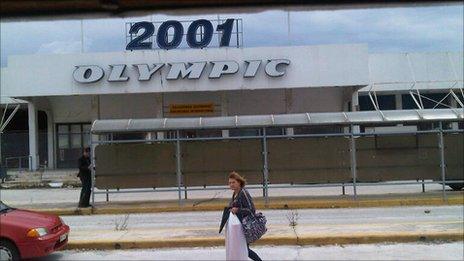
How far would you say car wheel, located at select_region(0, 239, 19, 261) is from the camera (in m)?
8.80

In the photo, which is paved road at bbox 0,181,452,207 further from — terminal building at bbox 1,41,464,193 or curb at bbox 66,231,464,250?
curb at bbox 66,231,464,250

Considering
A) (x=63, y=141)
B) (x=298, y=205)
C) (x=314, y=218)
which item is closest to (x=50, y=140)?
(x=63, y=141)

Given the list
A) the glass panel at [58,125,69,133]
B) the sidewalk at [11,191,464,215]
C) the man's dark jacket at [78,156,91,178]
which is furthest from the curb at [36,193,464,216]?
the glass panel at [58,125,69,133]

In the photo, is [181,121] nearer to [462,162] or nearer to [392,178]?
[392,178]

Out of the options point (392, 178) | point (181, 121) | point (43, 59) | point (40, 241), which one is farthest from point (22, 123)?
point (40, 241)

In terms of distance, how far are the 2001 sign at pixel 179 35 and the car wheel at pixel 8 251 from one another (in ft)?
76.7

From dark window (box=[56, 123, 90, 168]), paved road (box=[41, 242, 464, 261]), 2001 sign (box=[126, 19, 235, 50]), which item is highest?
2001 sign (box=[126, 19, 235, 50])

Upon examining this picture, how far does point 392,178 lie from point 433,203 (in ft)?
5.25

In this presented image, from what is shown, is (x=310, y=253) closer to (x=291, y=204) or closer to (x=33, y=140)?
(x=291, y=204)

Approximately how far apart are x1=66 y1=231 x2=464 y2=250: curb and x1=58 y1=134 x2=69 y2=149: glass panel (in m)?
26.5

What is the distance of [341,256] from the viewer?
30.8 feet

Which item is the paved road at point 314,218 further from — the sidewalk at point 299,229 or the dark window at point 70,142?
the dark window at point 70,142

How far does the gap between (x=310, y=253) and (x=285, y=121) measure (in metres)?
8.89

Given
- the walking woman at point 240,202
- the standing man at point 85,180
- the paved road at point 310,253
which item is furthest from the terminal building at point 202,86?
the walking woman at point 240,202
